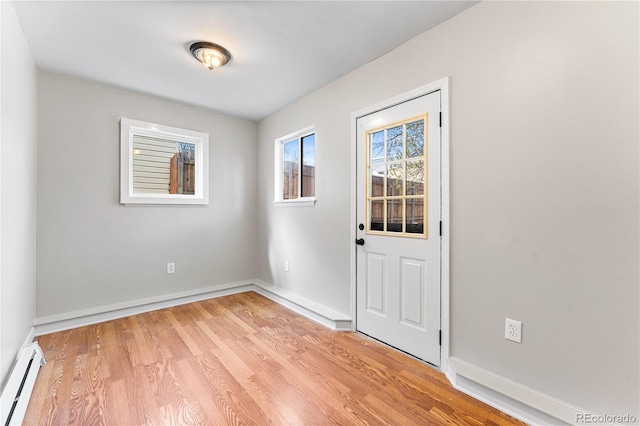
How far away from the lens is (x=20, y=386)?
168 centimetres

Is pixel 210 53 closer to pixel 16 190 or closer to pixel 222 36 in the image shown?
pixel 222 36

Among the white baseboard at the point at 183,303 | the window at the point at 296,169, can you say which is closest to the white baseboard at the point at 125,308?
the white baseboard at the point at 183,303

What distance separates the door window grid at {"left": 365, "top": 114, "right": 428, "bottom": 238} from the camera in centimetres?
211

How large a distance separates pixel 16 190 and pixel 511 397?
3.43 metres

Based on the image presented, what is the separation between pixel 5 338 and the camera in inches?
66.9

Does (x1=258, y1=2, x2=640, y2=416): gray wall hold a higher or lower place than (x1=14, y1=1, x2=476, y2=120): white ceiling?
lower

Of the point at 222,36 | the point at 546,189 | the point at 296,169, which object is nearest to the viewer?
the point at 546,189

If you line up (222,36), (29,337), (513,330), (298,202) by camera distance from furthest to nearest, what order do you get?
(298,202)
(29,337)
(222,36)
(513,330)

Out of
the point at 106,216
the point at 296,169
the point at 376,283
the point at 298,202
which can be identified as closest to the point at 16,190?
the point at 106,216

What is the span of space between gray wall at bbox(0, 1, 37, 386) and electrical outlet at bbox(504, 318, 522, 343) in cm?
298

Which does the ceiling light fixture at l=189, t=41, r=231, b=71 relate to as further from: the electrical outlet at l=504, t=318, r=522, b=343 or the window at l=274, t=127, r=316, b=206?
the electrical outlet at l=504, t=318, r=522, b=343

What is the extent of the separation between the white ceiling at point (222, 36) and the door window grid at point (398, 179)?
2.23 feet

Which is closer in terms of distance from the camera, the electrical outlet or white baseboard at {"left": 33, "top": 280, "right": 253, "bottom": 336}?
the electrical outlet

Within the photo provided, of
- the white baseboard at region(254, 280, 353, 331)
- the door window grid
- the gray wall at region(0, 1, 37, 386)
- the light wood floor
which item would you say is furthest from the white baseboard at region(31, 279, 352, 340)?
the door window grid
